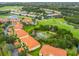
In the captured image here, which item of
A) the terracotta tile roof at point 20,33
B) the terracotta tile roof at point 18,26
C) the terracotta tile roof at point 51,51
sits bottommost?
the terracotta tile roof at point 51,51

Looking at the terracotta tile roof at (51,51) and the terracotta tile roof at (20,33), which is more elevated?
the terracotta tile roof at (20,33)

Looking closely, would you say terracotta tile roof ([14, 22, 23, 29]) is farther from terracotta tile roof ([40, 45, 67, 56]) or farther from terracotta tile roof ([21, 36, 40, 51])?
terracotta tile roof ([40, 45, 67, 56])

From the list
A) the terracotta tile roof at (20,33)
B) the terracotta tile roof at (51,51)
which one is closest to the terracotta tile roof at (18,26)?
the terracotta tile roof at (20,33)

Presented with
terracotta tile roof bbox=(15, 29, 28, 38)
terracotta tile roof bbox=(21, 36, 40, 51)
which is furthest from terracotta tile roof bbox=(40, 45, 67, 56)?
terracotta tile roof bbox=(15, 29, 28, 38)

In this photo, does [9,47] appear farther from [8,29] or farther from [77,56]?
[77,56]

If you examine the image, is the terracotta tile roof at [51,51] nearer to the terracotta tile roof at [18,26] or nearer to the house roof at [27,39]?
the house roof at [27,39]

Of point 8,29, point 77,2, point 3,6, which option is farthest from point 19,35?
point 77,2

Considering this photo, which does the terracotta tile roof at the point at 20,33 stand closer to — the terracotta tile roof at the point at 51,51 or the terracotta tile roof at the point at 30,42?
the terracotta tile roof at the point at 30,42
